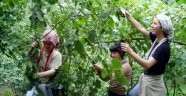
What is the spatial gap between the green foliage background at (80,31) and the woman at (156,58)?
26 centimetres

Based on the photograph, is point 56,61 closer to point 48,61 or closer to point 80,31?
point 48,61

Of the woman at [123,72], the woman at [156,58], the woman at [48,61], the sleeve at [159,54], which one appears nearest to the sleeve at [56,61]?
the woman at [48,61]

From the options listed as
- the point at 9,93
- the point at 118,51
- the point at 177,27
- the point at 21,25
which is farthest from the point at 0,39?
the point at 9,93

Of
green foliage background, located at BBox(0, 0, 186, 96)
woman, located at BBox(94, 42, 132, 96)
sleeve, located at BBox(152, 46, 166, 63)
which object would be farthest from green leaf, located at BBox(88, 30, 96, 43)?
woman, located at BBox(94, 42, 132, 96)

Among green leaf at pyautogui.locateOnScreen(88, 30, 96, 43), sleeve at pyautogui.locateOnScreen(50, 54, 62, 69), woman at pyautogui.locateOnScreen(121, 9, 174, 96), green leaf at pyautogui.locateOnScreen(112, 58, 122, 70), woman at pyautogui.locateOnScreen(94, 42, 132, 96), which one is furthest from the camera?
woman at pyautogui.locateOnScreen(94, 42, 132, 96)

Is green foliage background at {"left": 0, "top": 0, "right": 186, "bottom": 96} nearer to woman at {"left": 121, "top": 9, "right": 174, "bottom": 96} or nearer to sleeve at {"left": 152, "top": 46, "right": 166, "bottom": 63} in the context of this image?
woman at {"left": 121, "top": 9, "right": 174, "bottom": 96}

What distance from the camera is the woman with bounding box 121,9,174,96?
3104 millimetres

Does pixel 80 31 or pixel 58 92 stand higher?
pixel 80 31

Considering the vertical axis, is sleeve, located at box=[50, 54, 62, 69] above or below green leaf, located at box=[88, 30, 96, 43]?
below

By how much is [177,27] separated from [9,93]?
6127 millimetres

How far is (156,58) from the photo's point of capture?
10.3 ft

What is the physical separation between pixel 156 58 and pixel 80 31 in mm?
669

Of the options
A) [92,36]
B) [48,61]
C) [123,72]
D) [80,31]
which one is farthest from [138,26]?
[92,36]

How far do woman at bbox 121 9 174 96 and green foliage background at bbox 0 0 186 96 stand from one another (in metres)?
0.26
